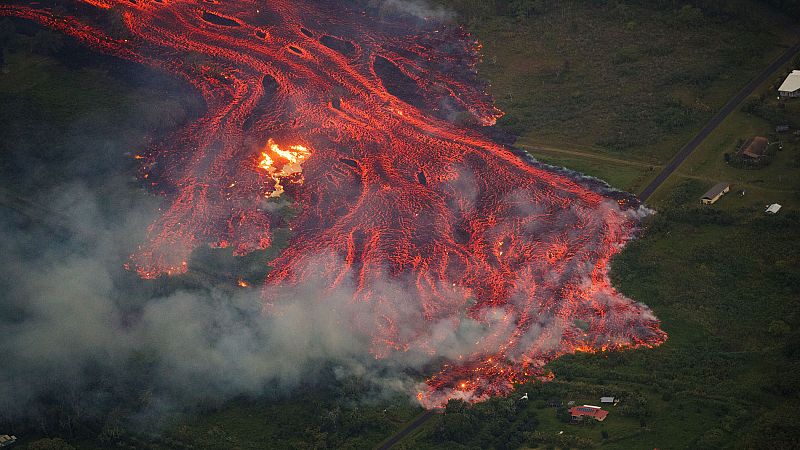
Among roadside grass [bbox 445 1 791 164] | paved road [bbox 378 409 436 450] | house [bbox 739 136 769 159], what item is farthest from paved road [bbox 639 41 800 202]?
paved road [bbox 378 409 436 450]

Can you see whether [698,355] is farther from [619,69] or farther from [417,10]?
[417,10]

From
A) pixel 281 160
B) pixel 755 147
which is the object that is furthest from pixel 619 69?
pixel 281 160

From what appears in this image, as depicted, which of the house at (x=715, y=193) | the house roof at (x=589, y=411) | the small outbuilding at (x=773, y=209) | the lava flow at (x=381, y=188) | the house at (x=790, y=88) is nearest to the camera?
the house roof at (x=589, y=411)

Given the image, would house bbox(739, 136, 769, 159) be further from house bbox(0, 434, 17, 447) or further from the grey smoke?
house bbox(0, 434, 17, 447)

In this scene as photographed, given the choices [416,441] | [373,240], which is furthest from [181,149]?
[416,441]

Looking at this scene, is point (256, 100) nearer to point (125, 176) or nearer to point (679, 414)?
point (125, 176)

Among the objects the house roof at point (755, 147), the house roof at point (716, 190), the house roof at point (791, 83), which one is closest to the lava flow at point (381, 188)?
the house roof at point (716, 190)

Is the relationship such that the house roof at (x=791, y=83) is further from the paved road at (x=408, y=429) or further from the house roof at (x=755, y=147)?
the paved road at (x=408, y=429)
